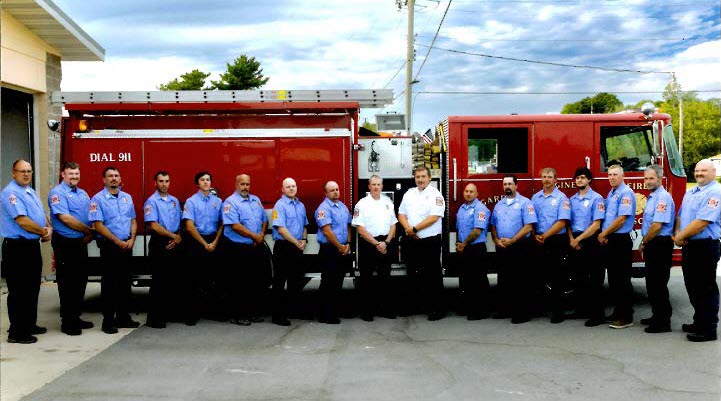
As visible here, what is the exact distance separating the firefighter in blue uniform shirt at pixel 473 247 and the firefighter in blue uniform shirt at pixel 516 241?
0.20 metres

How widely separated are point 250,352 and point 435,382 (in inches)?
80.2

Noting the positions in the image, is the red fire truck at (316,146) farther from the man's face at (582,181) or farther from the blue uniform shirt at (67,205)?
the blue uniform shirt at (67,205)

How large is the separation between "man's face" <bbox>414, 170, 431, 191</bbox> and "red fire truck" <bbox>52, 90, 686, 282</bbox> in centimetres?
53

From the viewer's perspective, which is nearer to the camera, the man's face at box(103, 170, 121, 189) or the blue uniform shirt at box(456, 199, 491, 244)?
the man's face at box(103, 170, 121, 189)

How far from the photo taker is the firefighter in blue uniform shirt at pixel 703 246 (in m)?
6.85

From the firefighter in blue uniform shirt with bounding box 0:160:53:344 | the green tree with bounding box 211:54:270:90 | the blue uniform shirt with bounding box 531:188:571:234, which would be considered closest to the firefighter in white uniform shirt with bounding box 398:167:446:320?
the blue uniform shirt with bounding box 531:188:571:234

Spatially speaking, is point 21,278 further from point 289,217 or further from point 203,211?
point 289,217

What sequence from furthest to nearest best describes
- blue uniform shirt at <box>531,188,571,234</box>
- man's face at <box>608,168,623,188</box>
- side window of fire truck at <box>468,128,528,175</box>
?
side window of fire truck at <box>468,128,528,175</box>, blue uniform shirt at <box>531,188,571,234</box>, man's face at <box>608,168,623,188</box>

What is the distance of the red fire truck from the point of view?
27.5ft

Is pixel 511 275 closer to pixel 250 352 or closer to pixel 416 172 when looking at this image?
pixel 416 172

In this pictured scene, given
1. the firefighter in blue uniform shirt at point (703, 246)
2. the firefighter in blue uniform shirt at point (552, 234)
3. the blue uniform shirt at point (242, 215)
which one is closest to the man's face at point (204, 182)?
the blue uniform shirt at point (242, 215)

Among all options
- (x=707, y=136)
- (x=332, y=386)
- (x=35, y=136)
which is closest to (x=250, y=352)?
(x=332, y=386)

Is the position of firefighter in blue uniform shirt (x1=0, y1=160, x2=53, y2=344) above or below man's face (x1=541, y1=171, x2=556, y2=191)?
below

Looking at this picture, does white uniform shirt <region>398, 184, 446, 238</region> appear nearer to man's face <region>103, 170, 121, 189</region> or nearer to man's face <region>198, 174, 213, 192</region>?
man's face <region>198, 174, 213, 192</region>
